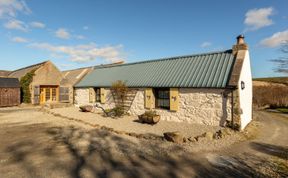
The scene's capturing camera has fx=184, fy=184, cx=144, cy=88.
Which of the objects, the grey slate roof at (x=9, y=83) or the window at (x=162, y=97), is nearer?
the window at (x=162, y=97)

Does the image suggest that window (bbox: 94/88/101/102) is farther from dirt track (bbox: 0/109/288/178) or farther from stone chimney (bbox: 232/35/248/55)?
stone chimney (bbox: 232/35/248/55)

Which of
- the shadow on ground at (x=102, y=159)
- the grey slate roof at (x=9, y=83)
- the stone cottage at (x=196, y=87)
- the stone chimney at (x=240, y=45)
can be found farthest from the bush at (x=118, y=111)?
the grey slate roof at (x=9, y=83)

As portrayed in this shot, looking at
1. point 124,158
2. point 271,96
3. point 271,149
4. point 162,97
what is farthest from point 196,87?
point 271,96

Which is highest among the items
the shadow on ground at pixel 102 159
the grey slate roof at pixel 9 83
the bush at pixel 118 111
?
the grey slate roof at pixel 9 83

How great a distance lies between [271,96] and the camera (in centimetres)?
2106

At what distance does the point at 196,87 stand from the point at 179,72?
2296 mm

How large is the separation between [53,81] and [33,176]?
71.6 ft

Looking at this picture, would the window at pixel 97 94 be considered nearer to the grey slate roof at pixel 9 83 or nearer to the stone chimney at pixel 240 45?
the grey slate roof at pixel 9 83

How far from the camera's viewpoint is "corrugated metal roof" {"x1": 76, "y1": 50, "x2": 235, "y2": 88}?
35.7 feet

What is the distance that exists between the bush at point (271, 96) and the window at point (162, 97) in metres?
14.3

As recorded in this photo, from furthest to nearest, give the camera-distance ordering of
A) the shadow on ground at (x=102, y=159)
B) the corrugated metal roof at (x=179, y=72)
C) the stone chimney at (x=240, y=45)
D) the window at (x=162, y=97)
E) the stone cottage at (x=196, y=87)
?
1. the window at (x=162, y=97)
2. the stone chimney at (x=240, y=45)
3. the corrugated metal roof at (x=179, y=72)
4. the stone cottage at (x=196, y=87)
5. the shadow on ground at (x=102, y=159)

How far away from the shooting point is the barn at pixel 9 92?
20656mm

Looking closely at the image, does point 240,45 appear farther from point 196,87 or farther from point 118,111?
point 118,111

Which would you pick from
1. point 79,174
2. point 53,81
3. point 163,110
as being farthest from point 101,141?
point 53,81
